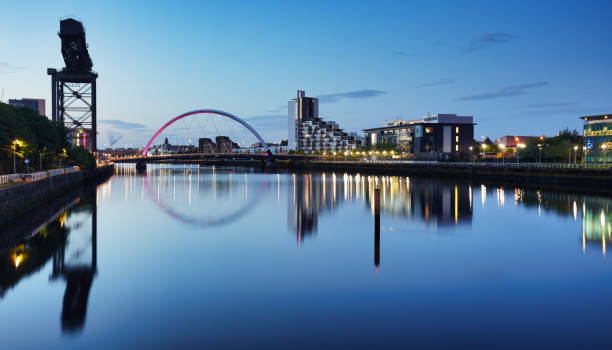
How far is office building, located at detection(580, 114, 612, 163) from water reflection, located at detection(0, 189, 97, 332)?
6509 centimetres

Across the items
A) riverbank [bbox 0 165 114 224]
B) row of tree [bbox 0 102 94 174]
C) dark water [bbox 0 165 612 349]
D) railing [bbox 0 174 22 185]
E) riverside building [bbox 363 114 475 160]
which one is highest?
riverside building [bbox 363 114 475 160]

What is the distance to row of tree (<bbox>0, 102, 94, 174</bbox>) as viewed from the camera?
3173cm

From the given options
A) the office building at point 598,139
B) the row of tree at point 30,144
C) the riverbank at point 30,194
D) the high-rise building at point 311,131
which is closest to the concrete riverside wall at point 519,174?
the office building at point 598,139

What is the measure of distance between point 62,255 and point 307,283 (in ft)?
31.1

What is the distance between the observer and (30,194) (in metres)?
26.6

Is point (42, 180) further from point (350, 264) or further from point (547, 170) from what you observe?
point (547, 170)

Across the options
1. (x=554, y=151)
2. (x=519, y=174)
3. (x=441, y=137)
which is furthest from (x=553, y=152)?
(x=441, y=137)

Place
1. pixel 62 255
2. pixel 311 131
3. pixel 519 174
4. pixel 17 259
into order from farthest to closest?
pixel 311 131, pixel 519 174, pixel 62 255, pixel 17 259

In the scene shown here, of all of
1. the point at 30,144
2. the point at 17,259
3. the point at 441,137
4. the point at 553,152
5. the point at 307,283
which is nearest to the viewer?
the point at 307,283

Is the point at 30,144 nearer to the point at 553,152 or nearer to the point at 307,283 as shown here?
the point at 307,283

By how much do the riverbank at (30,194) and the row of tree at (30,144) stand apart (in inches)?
91.5

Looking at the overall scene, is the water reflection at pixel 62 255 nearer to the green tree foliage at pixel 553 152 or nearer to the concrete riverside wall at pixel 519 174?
the concrete riverside wall at pixel 519 174

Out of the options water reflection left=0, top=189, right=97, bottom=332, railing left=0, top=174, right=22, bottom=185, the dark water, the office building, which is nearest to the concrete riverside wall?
the office building

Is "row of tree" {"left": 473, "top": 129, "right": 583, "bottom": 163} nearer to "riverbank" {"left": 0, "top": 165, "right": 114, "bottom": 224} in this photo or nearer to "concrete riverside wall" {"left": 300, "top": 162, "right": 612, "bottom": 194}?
"concrete riverside wall" {"left": 300, "top": 162, "right": 612, "bottom": 194}
